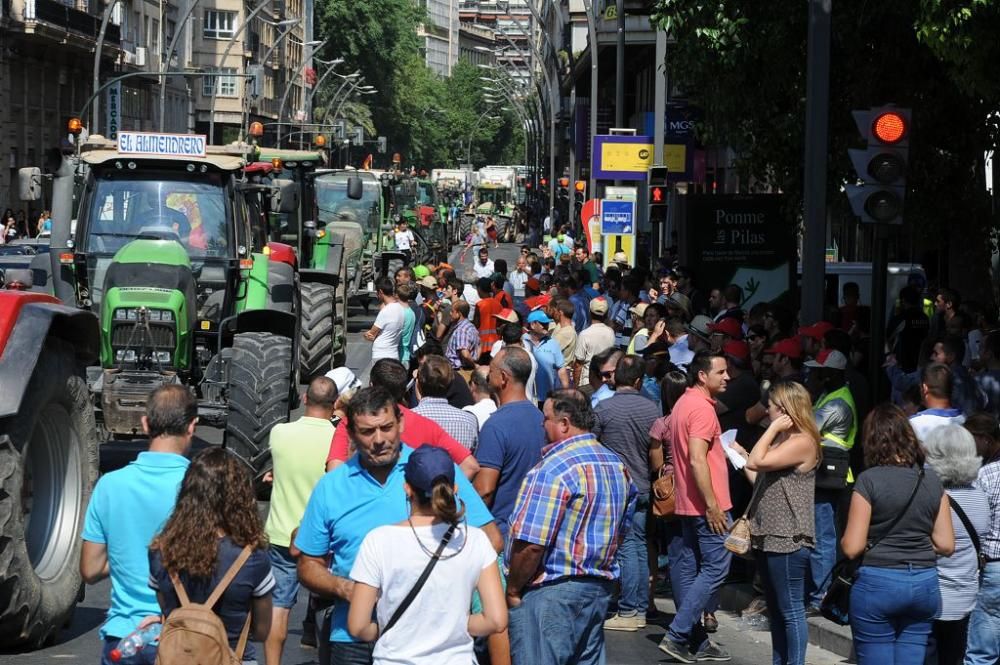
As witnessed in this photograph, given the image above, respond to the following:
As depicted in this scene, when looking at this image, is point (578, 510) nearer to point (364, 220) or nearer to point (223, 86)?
point (364, 220)

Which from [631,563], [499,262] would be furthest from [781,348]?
[499,262]

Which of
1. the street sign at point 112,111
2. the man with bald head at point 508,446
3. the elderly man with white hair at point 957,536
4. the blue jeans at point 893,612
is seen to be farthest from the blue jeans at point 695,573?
the street sign at point 112,111

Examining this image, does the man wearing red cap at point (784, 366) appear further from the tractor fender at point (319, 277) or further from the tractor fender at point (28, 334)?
the tractor fender at point (319, 277)

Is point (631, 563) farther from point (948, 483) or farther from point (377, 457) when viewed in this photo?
point (377, 457)

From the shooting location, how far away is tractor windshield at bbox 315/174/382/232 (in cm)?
3922

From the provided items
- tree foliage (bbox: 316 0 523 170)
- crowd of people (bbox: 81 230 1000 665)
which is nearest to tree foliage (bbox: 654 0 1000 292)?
crowd of people (bbox: 81 230 1000 665)

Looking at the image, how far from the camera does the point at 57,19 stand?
53.4 metres

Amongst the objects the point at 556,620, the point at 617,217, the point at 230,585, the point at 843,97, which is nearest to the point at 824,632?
the point at 556,620

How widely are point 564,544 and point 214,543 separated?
1.79 m

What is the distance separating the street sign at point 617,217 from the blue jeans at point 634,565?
20237mm

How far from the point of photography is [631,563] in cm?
1047

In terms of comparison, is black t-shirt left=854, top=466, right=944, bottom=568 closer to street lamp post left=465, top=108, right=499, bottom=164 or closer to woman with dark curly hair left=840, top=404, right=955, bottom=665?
woman with dark curly hair left=840, top=404, right=955, bottom=665

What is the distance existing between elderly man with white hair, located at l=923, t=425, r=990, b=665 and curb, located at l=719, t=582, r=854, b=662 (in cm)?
201

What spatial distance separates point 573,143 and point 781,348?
158ft
